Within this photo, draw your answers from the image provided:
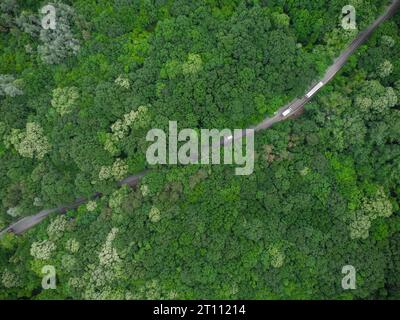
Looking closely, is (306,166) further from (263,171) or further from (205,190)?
(205,190)

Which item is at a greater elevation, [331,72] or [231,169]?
[331,72]

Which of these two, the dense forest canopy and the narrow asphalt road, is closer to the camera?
the dense forest canopy

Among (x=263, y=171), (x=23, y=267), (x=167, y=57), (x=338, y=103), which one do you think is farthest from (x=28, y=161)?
(x=338, y=103)

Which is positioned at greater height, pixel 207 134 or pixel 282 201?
pixel 207 134

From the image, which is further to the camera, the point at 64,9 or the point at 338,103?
the point at 64,9

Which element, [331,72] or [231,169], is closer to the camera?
[231,169]

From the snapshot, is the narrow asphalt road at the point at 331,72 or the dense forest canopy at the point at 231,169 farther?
the narrow asphalt road at the point at 331,72
